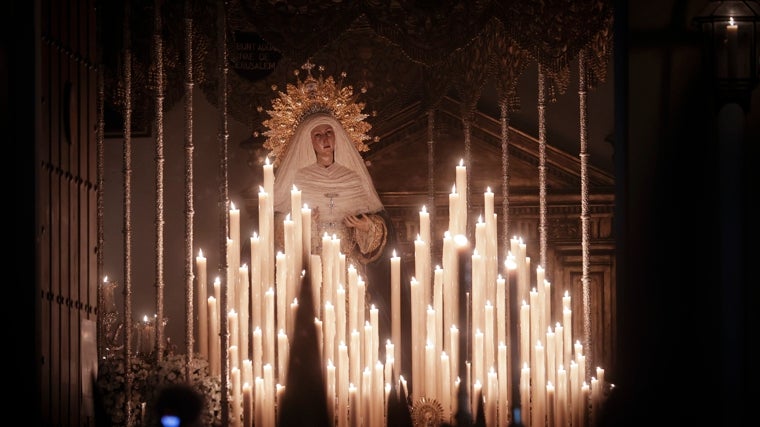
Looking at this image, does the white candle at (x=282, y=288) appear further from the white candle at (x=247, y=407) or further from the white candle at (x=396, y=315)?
the white candle at (x=396, y=315)

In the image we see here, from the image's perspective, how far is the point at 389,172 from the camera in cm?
1016

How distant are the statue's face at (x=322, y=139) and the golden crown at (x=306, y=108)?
0.12 meters

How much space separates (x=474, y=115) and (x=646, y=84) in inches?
161

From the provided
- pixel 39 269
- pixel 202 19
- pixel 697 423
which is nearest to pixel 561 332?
pixel 697 423

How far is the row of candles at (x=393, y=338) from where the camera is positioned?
7.11 m

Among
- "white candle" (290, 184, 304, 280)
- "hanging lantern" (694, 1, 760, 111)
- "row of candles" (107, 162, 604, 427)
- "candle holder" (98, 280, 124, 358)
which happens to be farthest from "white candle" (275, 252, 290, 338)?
"hanging lantern" (694, 1, 760, 111)

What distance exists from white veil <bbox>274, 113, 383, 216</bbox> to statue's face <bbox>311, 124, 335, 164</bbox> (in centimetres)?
3

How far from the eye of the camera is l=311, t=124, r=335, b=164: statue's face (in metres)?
9.27

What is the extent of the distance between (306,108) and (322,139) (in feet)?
0.82

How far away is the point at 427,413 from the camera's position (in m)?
7.15

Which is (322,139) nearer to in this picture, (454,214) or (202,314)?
(202,314)

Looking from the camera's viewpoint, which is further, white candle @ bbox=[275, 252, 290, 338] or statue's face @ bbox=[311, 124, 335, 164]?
statue's face @ bbox=[311, 124, 335, 164]

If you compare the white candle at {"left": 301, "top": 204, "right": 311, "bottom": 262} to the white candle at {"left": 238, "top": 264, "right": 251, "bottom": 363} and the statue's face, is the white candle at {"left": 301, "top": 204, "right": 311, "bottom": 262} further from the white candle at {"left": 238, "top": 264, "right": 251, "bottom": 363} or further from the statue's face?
the statue's face

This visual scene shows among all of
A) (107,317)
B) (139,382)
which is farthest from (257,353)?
(107,317)
